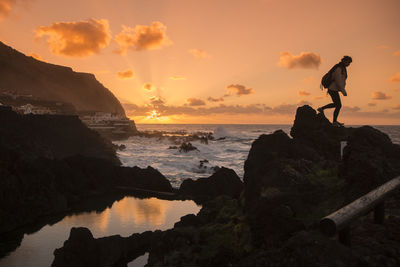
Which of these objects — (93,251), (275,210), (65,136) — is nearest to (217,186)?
(93,251)

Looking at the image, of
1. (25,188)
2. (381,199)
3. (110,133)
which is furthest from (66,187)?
(110,133)

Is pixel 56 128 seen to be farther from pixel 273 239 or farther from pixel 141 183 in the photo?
pixel 273 239

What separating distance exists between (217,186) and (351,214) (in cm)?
1713

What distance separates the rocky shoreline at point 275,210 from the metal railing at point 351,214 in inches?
10.5

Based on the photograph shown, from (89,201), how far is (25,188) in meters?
4.79

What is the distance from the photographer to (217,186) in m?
21.3

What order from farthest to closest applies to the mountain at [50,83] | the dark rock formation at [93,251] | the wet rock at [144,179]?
the mountain at [50,83] → the wet rock at [144,179] → the dark rock formation at [93,251]

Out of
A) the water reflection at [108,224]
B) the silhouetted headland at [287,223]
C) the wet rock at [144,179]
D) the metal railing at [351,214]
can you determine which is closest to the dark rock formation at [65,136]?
the wet rock at [144,179]

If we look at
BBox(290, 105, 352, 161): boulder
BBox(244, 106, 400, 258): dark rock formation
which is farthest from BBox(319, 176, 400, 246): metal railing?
BBox(290, 105, 352, 161): boulder

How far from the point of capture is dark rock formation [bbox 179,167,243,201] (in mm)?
20953

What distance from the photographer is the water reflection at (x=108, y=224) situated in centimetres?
1199

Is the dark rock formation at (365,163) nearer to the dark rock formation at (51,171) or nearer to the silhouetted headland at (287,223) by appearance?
the silhouetted headland at (287,223)

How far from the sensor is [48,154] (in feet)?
78.1

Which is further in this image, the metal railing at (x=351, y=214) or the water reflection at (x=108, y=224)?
the water reflection at (x=108, y=224)
